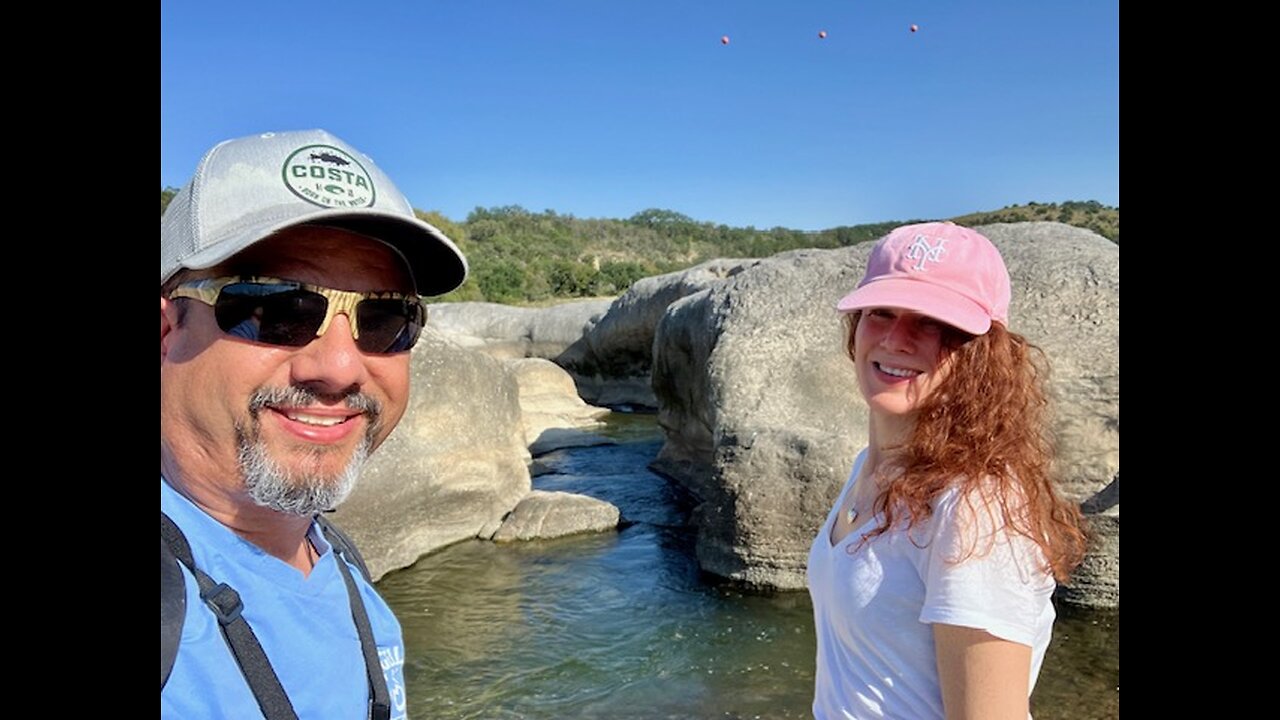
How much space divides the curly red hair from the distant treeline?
89.8ft

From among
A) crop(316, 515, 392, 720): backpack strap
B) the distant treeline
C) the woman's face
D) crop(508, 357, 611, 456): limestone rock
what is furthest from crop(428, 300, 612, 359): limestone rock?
crop(316, 515, 392, 720): backpack strap

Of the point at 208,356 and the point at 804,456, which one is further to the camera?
the point at 804,456

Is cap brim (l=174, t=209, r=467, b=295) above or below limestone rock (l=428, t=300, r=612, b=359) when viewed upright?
below

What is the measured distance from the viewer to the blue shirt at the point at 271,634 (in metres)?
1.19

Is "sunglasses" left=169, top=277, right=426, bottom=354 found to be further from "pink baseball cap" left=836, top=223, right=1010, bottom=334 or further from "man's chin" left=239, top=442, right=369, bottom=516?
"pink baseball cap" left=836, top=223, right=1010, bottom=334

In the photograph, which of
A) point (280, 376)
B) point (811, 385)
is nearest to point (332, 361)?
point (280, 376)

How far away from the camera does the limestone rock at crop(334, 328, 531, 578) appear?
650 centimetres

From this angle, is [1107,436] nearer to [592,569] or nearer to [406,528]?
[592,569]

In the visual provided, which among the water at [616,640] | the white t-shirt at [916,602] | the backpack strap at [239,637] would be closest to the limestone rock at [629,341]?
the water at [616,640]

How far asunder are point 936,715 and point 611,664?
391cm

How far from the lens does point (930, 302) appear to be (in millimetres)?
1720

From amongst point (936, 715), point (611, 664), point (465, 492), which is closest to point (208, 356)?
point (936, 715)

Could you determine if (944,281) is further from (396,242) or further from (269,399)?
(269,399)
